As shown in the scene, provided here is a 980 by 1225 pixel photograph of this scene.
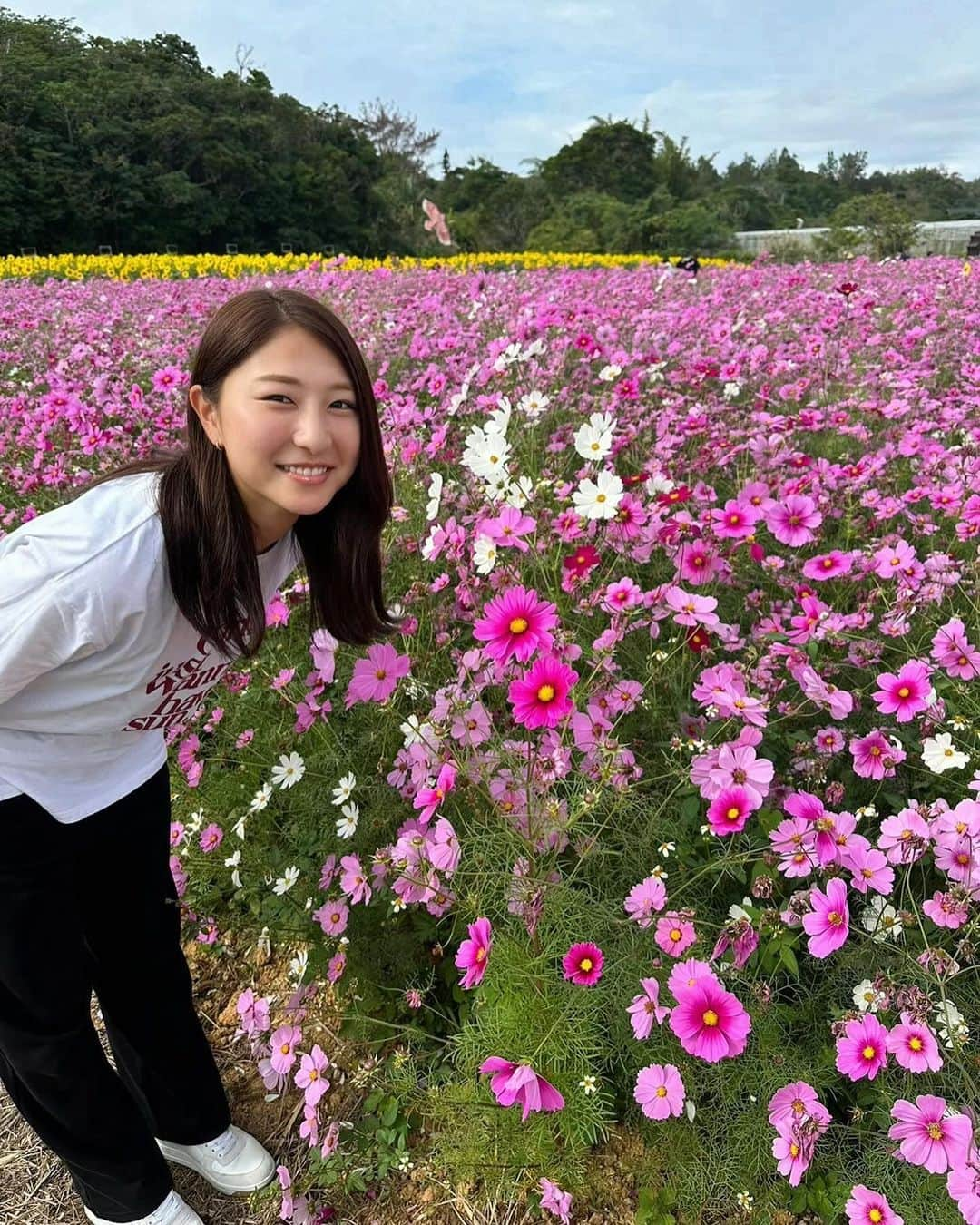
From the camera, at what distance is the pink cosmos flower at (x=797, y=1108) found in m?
1.06

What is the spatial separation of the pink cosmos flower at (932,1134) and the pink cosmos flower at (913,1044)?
0.04 m

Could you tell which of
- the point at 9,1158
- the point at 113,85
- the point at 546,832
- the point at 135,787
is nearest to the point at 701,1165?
the point at 546,832

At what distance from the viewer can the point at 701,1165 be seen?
1249 mm

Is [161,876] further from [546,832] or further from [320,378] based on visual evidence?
[320,378]

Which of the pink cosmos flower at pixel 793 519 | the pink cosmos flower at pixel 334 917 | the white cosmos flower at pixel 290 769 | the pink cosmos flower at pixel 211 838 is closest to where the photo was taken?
the pink cosmos flower at pixel 334 917

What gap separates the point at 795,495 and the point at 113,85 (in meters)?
29.2

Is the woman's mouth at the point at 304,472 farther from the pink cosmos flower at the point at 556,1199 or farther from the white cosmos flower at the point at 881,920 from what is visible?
the pink cosmos flower at the point at 556,1199

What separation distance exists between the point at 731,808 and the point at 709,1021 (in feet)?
0.91

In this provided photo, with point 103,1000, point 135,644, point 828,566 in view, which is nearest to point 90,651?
point 135,644

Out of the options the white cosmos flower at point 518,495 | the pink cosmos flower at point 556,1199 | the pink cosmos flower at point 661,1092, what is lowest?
the pink cosmos flower at point 556,1199

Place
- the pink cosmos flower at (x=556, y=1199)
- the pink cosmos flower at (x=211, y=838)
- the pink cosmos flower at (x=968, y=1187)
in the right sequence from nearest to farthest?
the pink cosmos flower at (x=968, y=1187) → the pink cosmos flower at (x=556, y=1199) → the pink cosmos flower at (x=211, y=838)

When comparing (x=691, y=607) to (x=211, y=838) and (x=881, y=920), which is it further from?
(x=211, y=838)

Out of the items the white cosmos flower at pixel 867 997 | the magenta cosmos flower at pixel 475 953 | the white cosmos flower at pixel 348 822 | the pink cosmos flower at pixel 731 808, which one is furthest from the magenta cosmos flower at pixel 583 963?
the white cosmos flower at pixel 348 822

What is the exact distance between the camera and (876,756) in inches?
54.3
